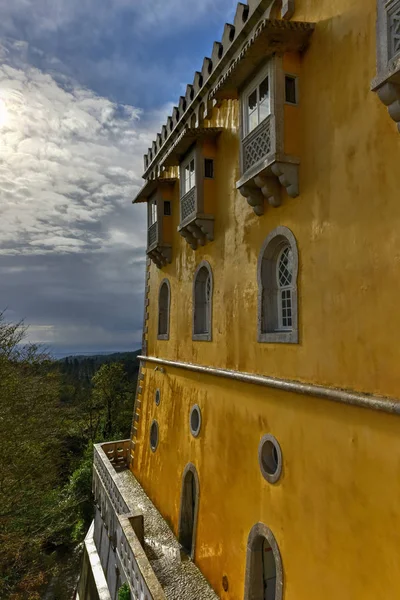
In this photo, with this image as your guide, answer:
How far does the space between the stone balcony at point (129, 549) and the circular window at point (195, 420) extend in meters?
2.34

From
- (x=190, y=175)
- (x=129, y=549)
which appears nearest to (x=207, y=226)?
(x=190, y=175)

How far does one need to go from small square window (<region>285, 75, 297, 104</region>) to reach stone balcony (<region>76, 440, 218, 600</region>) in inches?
329

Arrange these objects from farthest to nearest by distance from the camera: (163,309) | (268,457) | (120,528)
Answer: (163,309) < (120,528) < (268,457)

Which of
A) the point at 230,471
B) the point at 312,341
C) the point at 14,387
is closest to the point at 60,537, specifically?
the point at 14,387

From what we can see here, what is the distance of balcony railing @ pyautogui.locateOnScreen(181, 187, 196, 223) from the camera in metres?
9.23

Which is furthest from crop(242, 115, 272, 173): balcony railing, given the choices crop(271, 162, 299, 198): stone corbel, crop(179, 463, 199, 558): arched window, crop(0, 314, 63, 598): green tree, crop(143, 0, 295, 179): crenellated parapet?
crop(0, 314, 63, 598): green tree

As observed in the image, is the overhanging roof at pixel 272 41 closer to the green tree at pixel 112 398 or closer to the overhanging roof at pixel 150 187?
the overhanging roof at pixel 150 187

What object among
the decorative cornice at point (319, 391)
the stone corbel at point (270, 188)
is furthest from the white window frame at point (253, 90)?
the decorative cornice at point (319, 391)

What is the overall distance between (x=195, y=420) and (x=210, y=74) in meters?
8.45

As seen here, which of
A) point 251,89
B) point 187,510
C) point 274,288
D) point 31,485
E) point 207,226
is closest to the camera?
point 251,89

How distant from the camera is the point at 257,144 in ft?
21.0

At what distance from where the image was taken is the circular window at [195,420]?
358 inches

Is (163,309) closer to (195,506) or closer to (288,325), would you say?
(195,506)

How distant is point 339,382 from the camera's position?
4949mm
